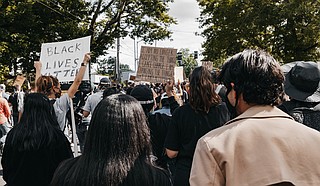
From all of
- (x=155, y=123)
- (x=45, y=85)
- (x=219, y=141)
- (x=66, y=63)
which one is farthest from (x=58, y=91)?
(x=219, y=141)

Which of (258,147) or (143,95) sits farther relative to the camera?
(143,95)

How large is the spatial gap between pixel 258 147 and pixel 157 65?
5.85 meters

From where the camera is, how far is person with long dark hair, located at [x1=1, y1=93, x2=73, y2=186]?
3154 millimetres

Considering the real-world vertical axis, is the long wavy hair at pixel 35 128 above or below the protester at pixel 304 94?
below

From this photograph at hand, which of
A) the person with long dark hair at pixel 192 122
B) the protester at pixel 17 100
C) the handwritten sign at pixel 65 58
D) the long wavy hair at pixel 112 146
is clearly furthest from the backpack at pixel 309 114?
the protester at pixel 17 100

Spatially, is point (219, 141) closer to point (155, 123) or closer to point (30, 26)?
point (155, 123)

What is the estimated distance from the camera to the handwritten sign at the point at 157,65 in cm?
733

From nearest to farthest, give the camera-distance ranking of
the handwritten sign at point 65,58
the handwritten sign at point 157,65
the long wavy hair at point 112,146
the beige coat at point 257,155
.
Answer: the beige coat at point 257,155 < the long wavy hair at point 112,146 < the handwritten sign at point 65,58 < the handwritten sign at point 157,65

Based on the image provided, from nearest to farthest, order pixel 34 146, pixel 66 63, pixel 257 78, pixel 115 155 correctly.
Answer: pixel 257 78 → pixel 115 155 → pixel 34 146 → pixel 66 63

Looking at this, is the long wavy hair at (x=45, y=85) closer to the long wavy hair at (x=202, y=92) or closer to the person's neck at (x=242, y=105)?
the long wavy hair at (x=202, y=92)

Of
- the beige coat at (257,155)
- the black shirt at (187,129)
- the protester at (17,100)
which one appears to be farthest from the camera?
the protester at (17,100)

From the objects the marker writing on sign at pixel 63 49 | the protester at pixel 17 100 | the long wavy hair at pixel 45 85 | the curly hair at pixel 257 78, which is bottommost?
the protester at pixel 17 100

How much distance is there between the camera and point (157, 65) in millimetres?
7422

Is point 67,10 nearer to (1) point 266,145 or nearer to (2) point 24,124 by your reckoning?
(2) point 24,124
